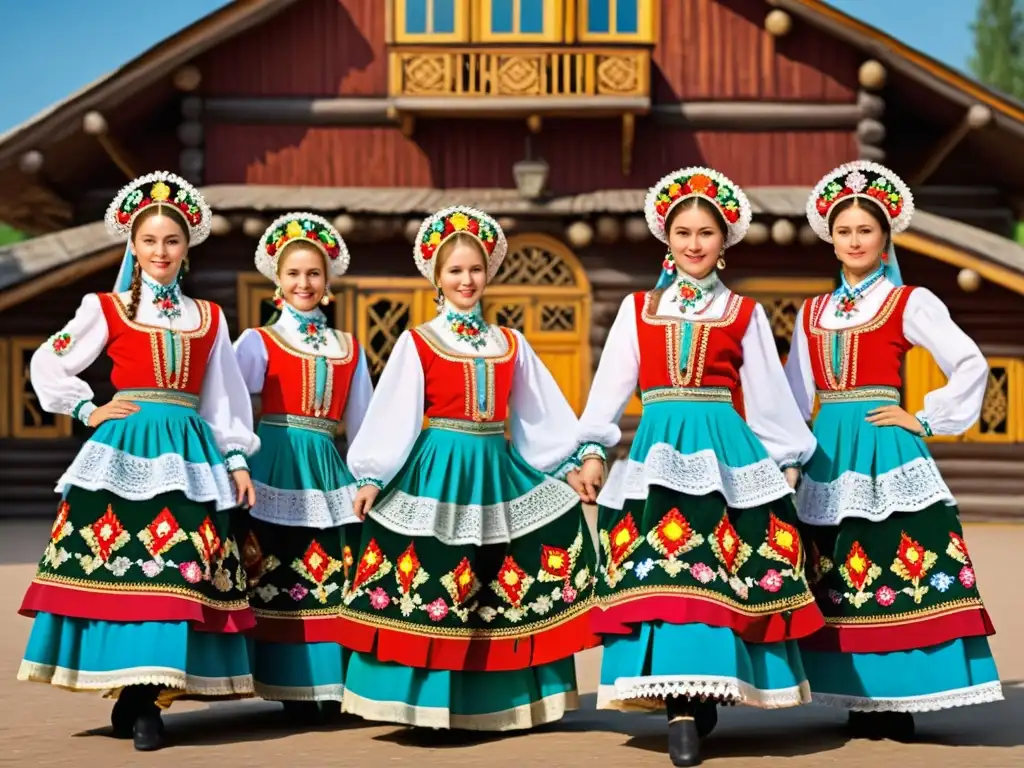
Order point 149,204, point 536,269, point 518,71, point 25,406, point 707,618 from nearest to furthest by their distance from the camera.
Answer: point 707,618 < point 149,204 < point 518,71 < point 536,269 < point 25,406

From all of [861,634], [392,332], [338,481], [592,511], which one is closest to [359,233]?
[392,332]

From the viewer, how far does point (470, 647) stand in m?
5.68

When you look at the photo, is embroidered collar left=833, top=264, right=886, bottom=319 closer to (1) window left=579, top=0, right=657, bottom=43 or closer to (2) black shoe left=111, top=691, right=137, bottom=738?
(2) black shoe left=111, top=691, right=137, bottom=738

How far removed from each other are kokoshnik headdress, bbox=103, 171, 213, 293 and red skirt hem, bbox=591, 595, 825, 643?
1935mm

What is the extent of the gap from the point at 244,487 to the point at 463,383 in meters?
0.81

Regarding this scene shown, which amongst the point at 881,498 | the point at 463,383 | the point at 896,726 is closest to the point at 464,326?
the point at 463,383

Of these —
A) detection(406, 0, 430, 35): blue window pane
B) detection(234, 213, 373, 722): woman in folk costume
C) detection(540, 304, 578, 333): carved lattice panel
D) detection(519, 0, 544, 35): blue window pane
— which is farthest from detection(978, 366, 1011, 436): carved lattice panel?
detection(234, 213, 373, 722): woman in folk costume

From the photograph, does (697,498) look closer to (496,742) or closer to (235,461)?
(496,742)

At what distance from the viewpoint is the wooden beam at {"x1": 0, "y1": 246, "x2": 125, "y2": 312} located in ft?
47.2

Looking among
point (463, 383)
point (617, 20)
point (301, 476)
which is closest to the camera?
point (463, 383)

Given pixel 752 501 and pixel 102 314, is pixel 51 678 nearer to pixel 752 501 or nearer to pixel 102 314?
pixel 102 314

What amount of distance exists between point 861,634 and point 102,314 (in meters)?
2.72

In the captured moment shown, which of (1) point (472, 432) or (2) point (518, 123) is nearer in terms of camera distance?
(1) point (472, 432)

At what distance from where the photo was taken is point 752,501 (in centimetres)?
540
